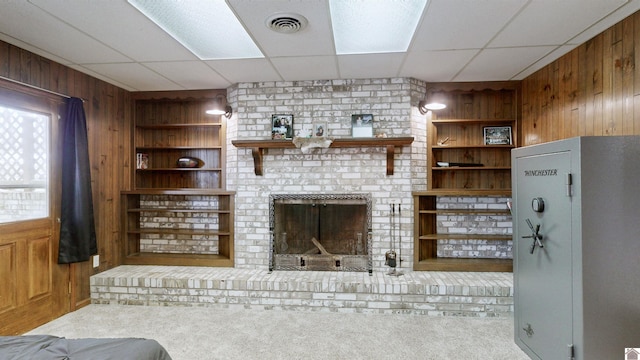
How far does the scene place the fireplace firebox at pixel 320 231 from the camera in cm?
387

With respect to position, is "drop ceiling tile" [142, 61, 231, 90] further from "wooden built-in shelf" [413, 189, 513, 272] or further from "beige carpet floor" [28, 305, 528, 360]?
"wooden built-in shelf" [413, 189, 513, 272]

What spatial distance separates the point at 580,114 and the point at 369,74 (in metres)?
2.03

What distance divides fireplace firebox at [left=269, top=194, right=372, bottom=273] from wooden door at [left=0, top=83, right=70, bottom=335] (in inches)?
85.4

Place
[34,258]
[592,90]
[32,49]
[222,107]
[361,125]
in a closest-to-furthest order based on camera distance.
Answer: [592,90] < [32,49] < [34,258] < [361,125] < [222,107]

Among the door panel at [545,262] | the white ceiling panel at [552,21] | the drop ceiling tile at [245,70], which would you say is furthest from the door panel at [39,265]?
the white ceiling panel at [552,21]

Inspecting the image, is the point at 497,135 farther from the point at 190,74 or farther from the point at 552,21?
the point at 190,74

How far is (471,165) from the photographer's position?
399cm

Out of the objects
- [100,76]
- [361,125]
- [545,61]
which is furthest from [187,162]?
[545,61]

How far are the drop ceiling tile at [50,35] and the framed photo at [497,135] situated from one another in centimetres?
416

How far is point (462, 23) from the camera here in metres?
2.46

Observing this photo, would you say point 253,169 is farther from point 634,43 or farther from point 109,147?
point 634,43

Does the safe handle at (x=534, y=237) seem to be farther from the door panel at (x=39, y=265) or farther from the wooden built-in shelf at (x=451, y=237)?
the door panel at (x=39, y=265)

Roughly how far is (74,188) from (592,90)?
4960 mm

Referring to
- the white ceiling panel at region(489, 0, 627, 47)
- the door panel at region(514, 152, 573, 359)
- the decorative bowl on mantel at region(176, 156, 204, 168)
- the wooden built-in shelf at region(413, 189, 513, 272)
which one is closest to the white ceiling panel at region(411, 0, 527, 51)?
the white ceiling panel at region(489, 0, 627, 47)
